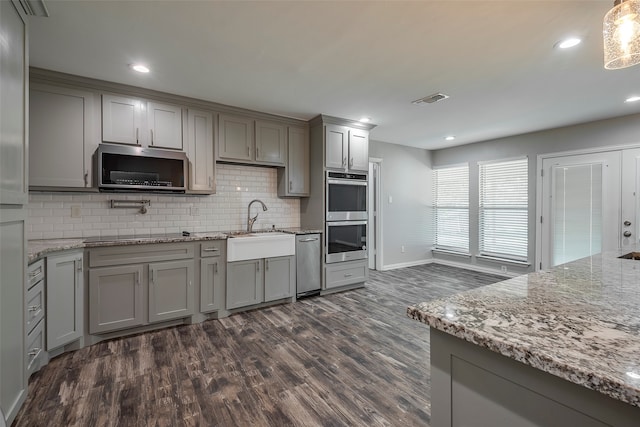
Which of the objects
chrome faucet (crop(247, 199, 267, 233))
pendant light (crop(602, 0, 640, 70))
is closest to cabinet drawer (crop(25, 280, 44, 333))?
chrome faucet (crop(247, 199, 267, 233))

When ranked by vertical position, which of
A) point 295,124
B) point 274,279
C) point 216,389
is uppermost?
point 295,124

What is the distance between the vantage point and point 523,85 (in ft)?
9.83

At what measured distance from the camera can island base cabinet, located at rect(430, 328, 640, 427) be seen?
2.01 feet

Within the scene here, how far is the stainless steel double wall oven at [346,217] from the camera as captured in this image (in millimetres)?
4113

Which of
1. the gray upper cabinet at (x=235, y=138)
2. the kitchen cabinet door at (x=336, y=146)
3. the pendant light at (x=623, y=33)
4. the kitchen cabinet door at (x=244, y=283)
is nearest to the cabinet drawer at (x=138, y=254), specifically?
the kitchen cabinet door at (x=244, y=283)

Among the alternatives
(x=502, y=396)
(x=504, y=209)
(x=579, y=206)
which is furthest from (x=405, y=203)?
(x=502, y=396)

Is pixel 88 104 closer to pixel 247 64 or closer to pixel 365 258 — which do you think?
pixel 247 64

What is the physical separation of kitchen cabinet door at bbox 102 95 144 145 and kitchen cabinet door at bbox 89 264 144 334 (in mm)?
1285

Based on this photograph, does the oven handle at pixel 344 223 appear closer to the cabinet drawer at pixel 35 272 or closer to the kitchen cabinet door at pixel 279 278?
the kitchen cabinet door at pixel 279 278

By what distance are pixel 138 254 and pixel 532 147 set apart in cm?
579

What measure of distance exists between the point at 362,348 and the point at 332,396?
0.71m

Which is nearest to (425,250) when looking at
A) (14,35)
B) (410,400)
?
(410,400)

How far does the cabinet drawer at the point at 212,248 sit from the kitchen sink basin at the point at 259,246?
7cm

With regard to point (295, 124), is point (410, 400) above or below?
below
